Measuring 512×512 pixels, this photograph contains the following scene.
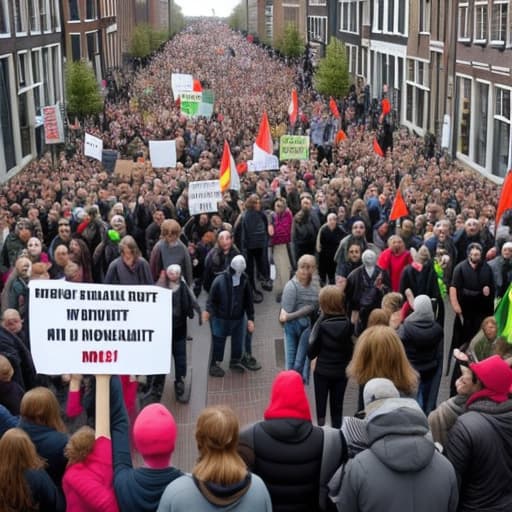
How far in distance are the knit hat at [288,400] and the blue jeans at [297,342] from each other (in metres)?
3.99

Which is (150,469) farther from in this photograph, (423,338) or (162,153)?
(162,153)

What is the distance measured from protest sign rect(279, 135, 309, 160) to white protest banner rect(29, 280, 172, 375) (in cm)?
1280

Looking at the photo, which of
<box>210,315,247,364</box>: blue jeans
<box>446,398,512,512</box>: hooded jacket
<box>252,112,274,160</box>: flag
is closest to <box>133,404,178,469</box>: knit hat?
<box>446,398,512,512</box>: hooded jacket

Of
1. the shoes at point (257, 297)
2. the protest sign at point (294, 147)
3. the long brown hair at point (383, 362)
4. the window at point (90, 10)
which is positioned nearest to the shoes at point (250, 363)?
the shoes at point (257, 297)

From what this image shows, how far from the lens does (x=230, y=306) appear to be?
917 cm

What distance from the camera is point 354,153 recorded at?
2078 centimetres

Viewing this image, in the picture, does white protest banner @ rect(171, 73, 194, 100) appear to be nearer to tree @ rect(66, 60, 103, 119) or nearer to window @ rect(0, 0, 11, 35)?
tree @ rect(66, 60, 103, 119)

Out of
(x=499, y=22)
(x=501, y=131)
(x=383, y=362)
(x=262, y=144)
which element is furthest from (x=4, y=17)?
(x=383, y=362)

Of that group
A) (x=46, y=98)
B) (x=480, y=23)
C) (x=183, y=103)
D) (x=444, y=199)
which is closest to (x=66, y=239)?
(x=444, y=199)

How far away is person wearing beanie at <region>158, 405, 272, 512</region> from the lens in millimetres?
3691

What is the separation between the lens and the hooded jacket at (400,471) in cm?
388

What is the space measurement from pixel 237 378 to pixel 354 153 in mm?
12094

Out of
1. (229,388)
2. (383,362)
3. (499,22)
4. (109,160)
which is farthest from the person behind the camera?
(499,22)

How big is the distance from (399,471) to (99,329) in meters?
2.23
